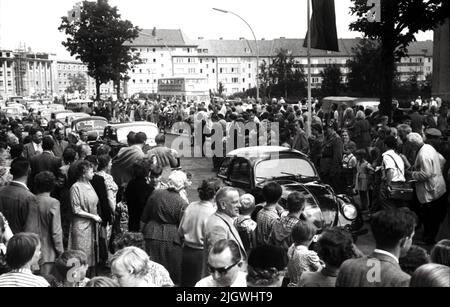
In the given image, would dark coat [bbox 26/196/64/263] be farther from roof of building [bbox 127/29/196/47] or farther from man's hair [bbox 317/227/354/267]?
roof of building [bbox 127/29/196/47]

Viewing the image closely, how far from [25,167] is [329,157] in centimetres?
734

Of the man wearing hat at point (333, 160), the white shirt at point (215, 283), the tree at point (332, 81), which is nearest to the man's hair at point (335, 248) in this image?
the white shirt at point (215, 283)

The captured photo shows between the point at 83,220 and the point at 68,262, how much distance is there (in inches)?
107

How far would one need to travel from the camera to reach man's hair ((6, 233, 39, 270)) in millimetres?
4586

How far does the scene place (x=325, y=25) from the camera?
15.4 m

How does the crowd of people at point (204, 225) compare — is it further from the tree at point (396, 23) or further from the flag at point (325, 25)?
the tree at point (396, 23)

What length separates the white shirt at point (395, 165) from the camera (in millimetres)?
9469

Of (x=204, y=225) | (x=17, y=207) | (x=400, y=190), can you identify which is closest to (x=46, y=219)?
(x=17, y=207)

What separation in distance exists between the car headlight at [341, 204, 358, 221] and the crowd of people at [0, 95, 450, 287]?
878 mm

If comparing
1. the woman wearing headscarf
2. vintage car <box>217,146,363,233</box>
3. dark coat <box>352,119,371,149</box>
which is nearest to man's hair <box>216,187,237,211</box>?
the woman wearing headscarf

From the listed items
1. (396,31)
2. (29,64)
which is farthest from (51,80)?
(396,31)

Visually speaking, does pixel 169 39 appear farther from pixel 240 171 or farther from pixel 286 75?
pixel 240 171

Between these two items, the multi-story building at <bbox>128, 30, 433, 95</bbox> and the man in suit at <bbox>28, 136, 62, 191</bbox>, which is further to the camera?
the multi-story building at <bbox>128, 30, 433, 95</bbox>

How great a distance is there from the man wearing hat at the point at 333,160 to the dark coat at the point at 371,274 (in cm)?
895
